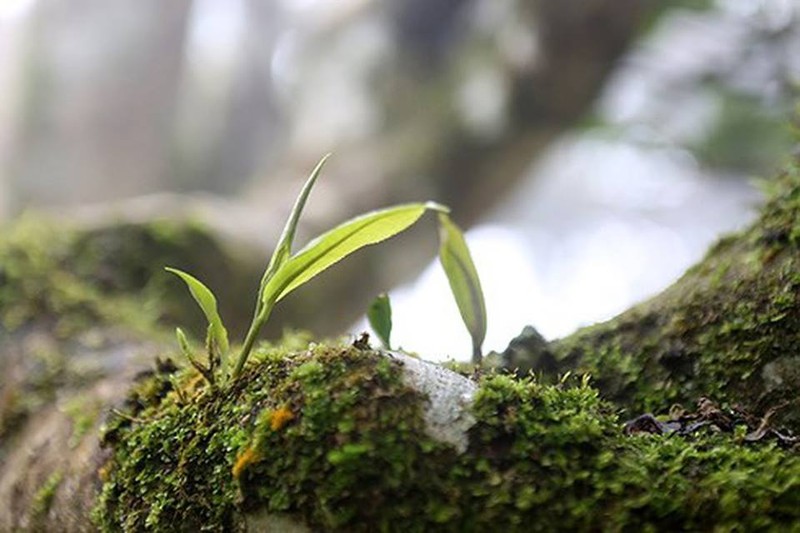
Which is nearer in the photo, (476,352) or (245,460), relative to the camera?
(245,460)

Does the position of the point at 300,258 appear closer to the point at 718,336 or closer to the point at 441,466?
the point at 441,466

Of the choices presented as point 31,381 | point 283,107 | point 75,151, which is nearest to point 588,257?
point 283,107

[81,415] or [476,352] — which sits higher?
[81,415]

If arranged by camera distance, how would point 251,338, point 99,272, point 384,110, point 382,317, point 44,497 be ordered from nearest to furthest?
point 251,338 < point 382,317 < point 44,497 < point 99,272 < point 384,110

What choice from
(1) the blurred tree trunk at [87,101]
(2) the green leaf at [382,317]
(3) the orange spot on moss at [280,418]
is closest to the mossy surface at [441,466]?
(3) the orange spot on moss at [280,418]

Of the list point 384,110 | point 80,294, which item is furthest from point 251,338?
point 384,110

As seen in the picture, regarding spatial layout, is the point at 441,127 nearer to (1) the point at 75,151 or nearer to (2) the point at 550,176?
(1) the point at 75,151

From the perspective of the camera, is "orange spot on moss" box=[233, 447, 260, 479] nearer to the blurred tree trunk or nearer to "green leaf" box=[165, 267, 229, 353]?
"green leaf" box=[165, 267, 229, 353]
